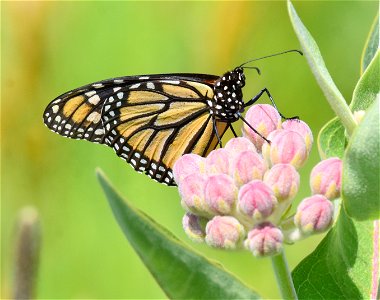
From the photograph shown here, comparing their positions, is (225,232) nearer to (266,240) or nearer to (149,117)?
(266,240)

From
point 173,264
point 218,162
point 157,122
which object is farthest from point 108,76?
point 173,264

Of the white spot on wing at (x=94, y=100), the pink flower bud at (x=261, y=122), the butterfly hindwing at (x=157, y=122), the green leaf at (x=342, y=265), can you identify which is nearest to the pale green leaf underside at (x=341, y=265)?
the green leaf at (x=342, y=265)

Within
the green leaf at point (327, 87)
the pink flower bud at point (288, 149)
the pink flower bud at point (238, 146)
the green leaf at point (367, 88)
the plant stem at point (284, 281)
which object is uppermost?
the green leaf at point (327, 87)

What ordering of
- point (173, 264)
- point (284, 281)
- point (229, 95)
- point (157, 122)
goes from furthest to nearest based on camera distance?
point (157, 122) < point (229, 95) < point (284, 281) < point (173, 264)

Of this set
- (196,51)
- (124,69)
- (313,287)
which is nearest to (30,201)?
(124,69)

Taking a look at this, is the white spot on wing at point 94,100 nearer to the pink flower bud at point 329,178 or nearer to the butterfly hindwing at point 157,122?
the butterfly hindwing at point 157,122

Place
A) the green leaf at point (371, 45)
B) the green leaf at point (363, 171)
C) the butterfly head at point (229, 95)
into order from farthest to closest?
the butterfly head at point (229, 95), the green leaf at point (371, 45), the green leaf at point (363, 171)
